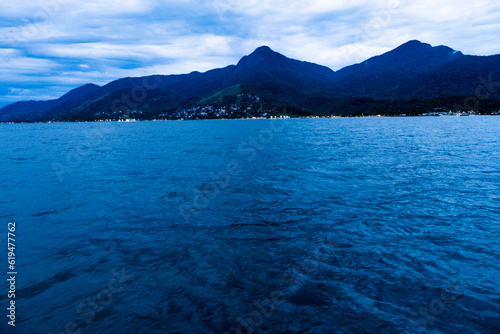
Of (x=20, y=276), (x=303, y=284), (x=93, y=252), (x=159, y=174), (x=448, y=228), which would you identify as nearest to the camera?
(x=303, y=284)

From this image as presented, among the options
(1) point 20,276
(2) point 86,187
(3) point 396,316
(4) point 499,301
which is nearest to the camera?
(3) point 396,316

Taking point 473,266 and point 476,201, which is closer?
point 473,266

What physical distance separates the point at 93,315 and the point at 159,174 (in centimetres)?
2489

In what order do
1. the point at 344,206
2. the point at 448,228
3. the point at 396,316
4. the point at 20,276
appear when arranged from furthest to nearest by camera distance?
the point at 344,206 → the point at 448,228 → the point at 20,276 → the point at 396,316

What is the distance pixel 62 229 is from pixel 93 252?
4.92 metres

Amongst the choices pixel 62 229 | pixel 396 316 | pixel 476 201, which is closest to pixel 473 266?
pixel 396 316

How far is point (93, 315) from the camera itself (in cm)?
903

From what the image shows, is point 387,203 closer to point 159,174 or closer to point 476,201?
point 476,201

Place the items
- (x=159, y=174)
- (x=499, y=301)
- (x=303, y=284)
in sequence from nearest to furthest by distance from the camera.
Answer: (x=499, y=301) → (x=303, y=284) → (x=159, y=174)

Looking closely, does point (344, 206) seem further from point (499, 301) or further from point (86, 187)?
point (86, 187)

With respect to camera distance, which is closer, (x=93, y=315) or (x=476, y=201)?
(x=93, y=315)

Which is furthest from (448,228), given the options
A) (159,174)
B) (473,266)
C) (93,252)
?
(159,174)

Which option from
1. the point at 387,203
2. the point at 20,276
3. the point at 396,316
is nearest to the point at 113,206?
the point at 20,276

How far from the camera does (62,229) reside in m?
16.5
